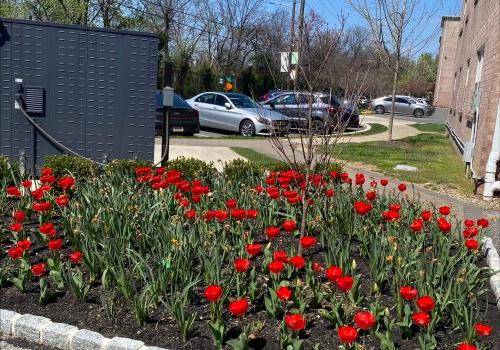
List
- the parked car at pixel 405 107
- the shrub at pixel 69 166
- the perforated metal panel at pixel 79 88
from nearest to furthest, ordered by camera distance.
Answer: the shrub at pixel 69 166
the perforated metal panel at pixel 79 88
the parked car at pixel 405 107

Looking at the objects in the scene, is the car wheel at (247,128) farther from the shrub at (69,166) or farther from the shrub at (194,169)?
the shrub at (69,166)

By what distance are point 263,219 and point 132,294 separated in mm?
1763

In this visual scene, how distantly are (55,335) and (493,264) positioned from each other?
11.3ft

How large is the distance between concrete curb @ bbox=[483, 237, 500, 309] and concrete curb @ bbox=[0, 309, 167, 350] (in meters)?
2.54

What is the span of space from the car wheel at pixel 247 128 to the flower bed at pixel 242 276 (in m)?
13.3

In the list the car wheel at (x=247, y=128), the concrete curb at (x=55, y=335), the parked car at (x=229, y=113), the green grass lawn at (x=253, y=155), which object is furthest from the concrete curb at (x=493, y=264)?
the car wheel at (x=247, y=128)

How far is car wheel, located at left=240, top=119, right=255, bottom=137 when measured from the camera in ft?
60.9

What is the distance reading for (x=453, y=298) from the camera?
3.67m

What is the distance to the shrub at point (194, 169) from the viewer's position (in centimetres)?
683

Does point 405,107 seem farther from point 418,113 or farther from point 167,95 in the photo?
point 167,95

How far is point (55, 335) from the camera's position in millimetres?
3359

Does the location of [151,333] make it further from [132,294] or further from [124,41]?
[124,41]

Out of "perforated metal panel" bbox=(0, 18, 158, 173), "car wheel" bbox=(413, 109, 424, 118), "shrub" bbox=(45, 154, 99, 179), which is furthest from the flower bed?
"car wheel" bbox=(413, 109, 424, 118)

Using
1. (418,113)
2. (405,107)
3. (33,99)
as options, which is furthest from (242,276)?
(405,107)
